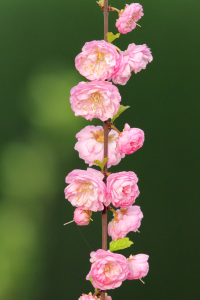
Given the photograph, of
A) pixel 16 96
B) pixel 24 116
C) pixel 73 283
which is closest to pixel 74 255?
pixel 73 283

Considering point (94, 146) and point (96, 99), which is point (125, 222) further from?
point (96, 99)

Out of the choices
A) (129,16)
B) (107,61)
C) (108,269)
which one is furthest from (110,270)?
(129,16)

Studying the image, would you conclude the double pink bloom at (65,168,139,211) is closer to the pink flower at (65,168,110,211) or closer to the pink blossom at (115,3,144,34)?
the pink flower at (65,168,110,211)

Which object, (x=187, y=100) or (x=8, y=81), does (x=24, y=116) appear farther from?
(x=187, y=100)

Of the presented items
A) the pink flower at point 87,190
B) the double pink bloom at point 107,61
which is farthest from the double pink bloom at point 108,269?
the double pink bloom at point 107,61

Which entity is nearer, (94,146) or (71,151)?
(94,146)
